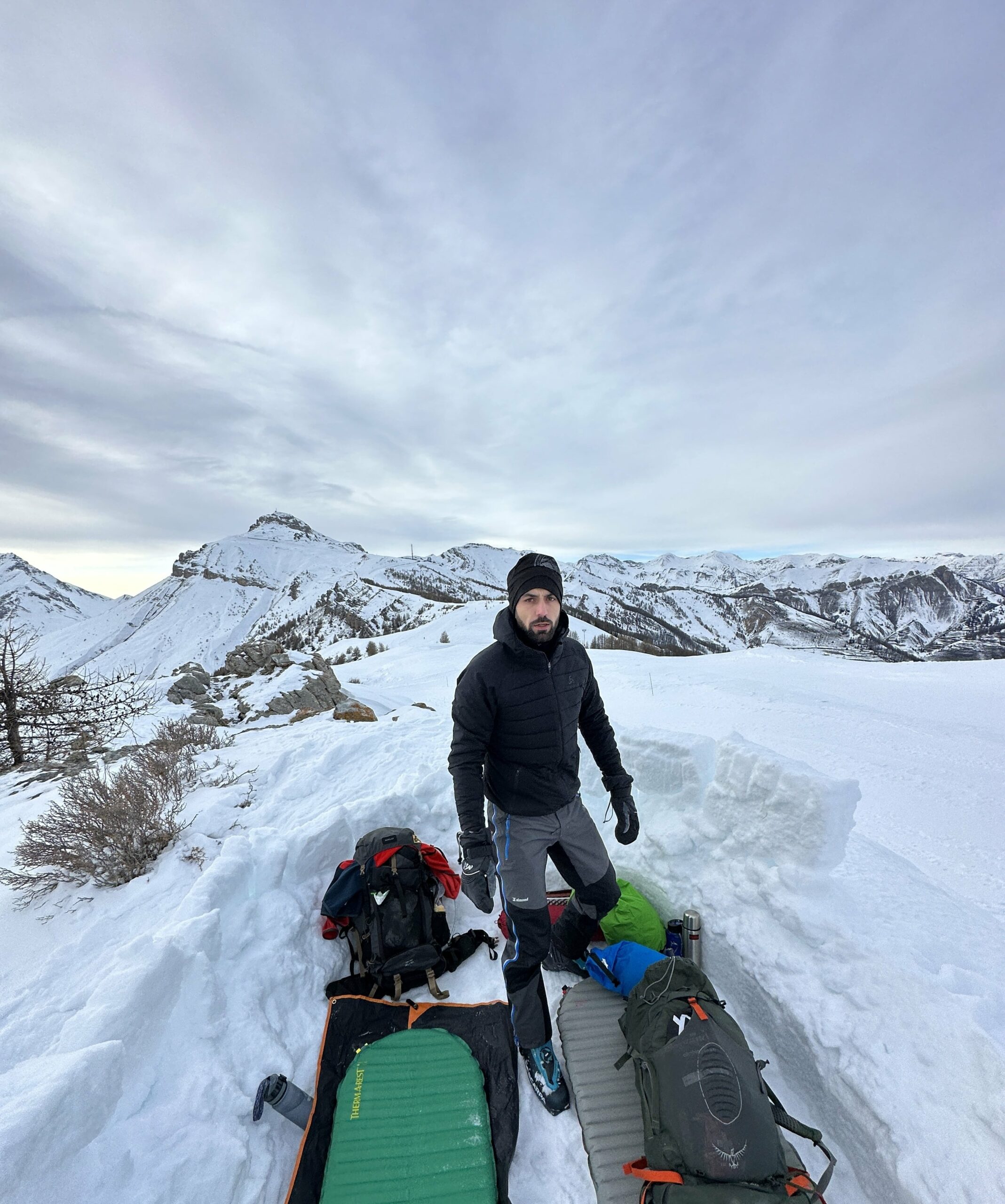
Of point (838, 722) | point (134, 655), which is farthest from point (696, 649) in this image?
point (838, 722)

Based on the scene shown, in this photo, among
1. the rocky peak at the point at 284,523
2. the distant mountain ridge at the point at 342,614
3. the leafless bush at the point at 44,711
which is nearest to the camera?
the leafless bush at the point at 44,711

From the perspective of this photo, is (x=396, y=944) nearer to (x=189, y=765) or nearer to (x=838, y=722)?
(x=189, y=765)

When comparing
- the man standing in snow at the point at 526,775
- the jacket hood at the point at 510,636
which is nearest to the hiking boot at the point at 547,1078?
the man standing in snow at the point at 526,775

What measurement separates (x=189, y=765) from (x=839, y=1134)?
5.94m

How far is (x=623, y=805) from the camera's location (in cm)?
317

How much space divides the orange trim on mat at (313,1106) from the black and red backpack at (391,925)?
0.23 metres

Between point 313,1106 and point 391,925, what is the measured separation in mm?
1034

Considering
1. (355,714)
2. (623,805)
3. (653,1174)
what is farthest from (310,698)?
(653,1174)

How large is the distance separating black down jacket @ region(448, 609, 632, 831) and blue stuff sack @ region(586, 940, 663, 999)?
122cm

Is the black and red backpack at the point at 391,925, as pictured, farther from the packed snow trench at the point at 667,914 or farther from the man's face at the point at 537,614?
the man's face at the point at 537,614

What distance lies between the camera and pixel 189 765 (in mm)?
5285

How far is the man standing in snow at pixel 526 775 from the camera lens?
261 centimetres

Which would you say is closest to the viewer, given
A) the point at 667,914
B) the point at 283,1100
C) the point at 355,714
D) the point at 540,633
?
the point at 283,1100

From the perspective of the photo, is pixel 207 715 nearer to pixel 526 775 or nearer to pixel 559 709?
pixel 526 775
